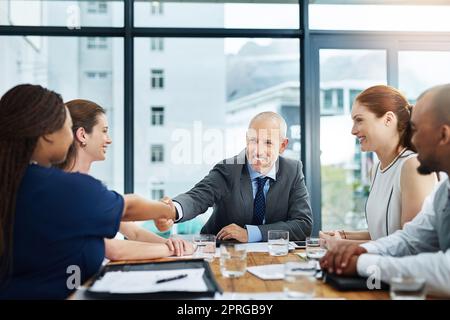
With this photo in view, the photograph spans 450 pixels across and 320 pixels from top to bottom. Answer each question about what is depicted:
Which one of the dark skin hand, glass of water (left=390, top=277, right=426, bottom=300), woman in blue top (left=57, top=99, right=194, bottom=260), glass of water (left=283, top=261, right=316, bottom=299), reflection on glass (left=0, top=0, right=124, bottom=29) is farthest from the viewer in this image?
reflection on glass (left=0, top=0, right=124, bottom=29)

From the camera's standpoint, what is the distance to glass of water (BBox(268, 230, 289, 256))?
2014mm

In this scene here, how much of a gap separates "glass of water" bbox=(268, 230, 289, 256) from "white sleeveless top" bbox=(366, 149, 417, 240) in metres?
0.48

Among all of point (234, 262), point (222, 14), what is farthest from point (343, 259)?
point (222, 14)

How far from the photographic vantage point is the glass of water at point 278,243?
2.01 m

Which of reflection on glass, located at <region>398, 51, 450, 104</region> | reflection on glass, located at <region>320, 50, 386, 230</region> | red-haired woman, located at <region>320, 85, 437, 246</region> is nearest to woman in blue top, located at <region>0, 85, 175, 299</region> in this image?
red-haired woman, located at <region>320, 85, 437, 246</region>

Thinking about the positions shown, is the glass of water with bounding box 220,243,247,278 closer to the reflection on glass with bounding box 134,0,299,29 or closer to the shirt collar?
the shirt collar

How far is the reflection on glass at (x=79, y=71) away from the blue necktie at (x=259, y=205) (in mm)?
1818

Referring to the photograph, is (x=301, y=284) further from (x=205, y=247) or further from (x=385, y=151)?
(x=385, y=151)

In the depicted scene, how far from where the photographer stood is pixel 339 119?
4371 mm

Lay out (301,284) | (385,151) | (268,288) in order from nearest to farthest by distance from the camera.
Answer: (301,284), (268,288), (385,151)

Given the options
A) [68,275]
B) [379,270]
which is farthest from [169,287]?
[379,270]

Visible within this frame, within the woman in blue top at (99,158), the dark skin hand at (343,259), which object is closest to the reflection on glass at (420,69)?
the woman in blue top at (99,158)

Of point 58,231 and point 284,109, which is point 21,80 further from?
point 58,231

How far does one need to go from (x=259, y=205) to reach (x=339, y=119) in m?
1.89
